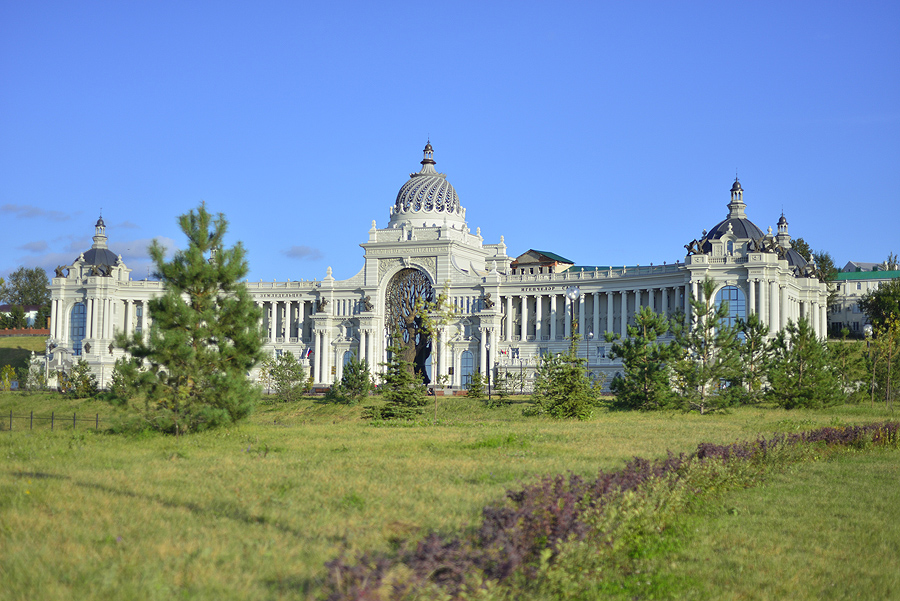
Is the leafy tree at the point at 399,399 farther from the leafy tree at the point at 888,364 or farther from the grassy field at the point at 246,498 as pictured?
the leafy tree at the point at 888,364

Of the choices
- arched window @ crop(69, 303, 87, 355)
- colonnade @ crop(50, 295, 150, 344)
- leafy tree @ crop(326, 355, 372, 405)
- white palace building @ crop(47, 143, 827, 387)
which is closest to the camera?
leafy tree @ crop(326, 355, 372, 405)

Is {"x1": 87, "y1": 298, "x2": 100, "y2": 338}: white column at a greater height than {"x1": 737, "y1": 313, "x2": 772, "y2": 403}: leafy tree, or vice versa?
{"x1": 87, "y1": 298, "x2": 100, "y2": 338}: white column

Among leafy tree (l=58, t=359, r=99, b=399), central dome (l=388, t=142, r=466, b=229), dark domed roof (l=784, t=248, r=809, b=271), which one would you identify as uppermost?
central dome (l=388, t=142, r=466, b=229)

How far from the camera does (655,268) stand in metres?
82.1

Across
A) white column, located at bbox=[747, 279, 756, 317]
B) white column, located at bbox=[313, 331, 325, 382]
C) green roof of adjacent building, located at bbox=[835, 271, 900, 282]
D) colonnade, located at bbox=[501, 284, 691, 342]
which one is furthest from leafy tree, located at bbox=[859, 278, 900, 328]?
white column, located at bbox=[313, 331, 325, 382]

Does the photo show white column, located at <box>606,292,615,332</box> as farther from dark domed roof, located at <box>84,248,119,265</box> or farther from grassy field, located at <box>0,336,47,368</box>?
grassy field, located at <box>0,336,47,368</box>

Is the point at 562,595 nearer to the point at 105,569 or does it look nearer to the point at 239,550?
the point at 239,550

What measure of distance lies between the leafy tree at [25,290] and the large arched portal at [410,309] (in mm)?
86208

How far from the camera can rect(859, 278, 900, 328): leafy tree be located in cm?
9419

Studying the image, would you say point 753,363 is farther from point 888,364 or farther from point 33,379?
point 33,379

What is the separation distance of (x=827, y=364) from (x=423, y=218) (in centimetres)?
4823

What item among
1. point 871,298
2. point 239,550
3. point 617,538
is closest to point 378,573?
point 239,550

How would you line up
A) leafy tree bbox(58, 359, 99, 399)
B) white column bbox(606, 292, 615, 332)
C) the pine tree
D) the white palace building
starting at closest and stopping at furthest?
1. the pine tree
2. leafy tree bbox(58, 359, 99, 399)
3. the white palace building
4. white column bbox(606, 292, 615, 332)

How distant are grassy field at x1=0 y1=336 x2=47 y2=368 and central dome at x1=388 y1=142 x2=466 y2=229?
50.5m
